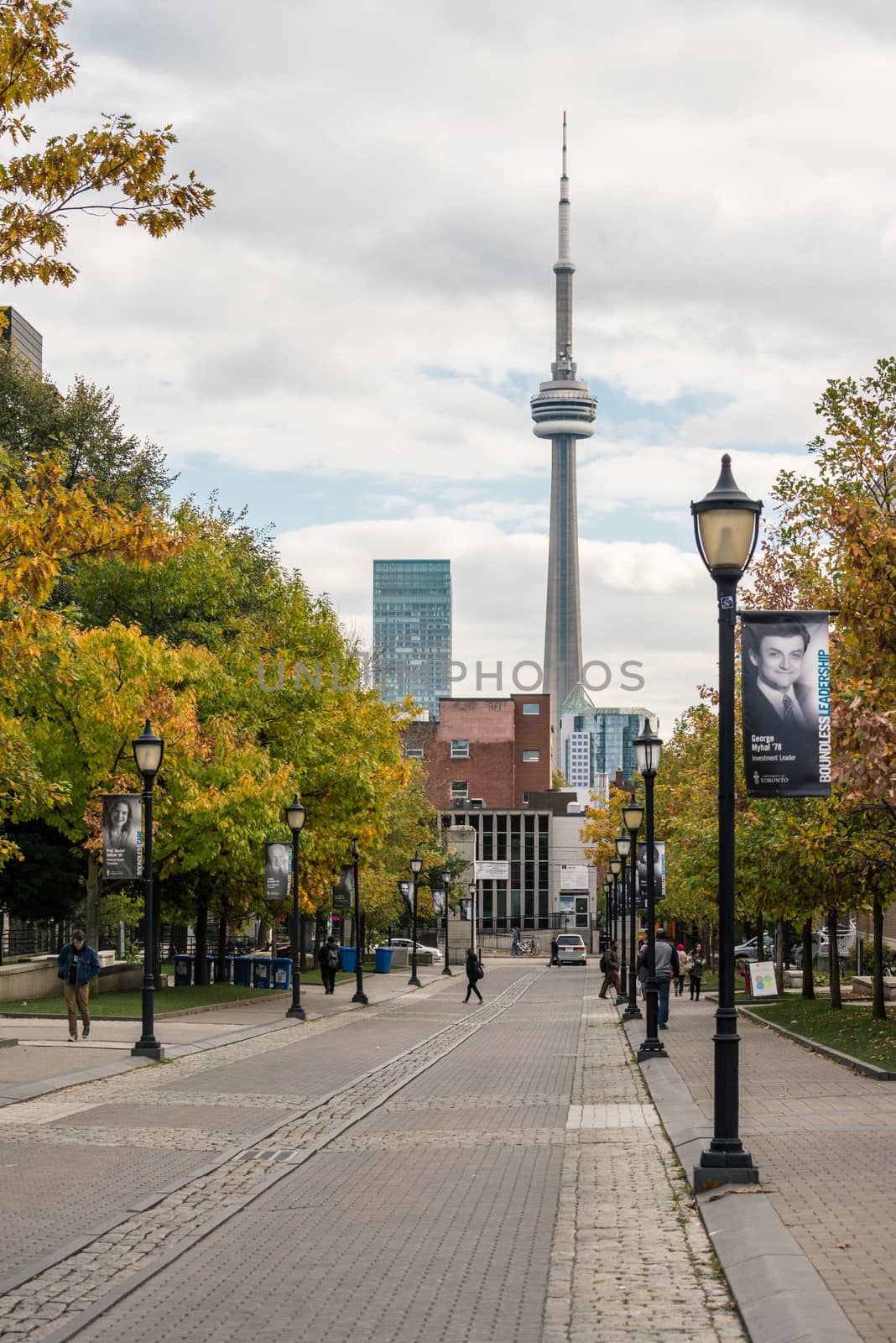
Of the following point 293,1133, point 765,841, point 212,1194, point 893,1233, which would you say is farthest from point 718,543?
point 765,841

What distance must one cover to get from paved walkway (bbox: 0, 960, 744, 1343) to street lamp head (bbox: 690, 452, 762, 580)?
4.63 metres

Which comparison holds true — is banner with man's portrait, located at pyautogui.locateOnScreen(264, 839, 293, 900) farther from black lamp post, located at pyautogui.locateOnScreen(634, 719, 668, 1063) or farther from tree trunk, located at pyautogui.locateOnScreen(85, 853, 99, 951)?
black lamp post, located at pyautogui.locateOnScreen(634, 719, 668, 1063)

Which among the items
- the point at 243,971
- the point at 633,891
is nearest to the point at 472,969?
the point at 243,971

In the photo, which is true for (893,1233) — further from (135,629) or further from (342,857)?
(342,857)

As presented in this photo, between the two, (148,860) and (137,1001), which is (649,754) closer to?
(148,860)

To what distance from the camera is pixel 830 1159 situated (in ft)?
41.2

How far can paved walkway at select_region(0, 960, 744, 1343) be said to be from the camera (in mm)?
7992

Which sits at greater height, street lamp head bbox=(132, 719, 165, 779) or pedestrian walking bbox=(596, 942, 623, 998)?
street lamp head bbox=(132, 719, 165, 779)

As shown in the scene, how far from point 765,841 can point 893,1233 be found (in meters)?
19.5

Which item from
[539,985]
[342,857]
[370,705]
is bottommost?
[539,985]

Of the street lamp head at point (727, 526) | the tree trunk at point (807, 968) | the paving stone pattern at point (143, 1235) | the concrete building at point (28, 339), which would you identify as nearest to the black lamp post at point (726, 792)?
the street lamp head at point (727, 526)

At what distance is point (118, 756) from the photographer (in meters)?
34.3

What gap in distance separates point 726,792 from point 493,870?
99573 millimetres

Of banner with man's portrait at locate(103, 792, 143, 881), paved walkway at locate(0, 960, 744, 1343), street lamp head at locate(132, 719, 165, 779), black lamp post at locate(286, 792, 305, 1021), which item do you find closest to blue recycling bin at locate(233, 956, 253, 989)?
black lamp post at locate(286, 792, 305, 1021)
